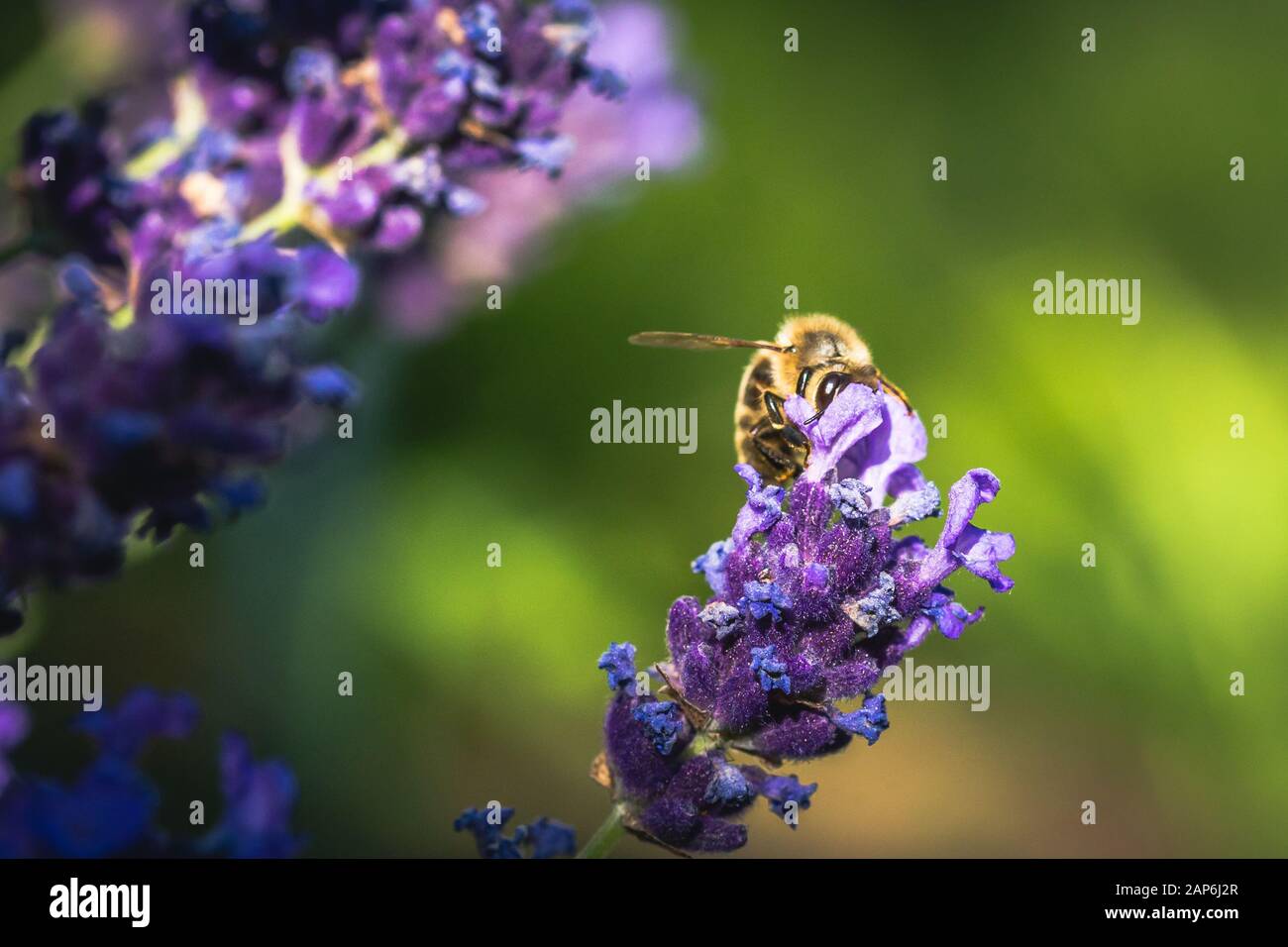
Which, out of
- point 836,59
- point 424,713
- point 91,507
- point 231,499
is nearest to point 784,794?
point 231,499

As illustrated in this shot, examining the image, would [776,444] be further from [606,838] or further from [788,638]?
A: [606,838]

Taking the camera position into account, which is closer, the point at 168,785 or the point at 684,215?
the point at 168,785

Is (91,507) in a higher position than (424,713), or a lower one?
higher

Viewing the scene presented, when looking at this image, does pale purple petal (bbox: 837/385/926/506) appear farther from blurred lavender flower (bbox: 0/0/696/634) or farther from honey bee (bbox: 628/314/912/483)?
blurred lavender flower (bbox: 0/0/696/634)

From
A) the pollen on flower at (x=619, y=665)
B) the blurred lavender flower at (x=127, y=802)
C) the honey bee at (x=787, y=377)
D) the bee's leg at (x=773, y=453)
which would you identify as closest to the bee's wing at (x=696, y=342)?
the honey bee at (x=787, y=377)

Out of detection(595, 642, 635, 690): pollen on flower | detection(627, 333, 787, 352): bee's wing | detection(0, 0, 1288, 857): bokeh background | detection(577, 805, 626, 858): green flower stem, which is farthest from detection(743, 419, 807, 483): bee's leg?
detection(0, 0, 1288, 857): bokeh background

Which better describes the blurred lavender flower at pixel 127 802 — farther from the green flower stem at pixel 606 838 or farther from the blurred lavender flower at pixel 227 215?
the green flower stem at pixel 606 838

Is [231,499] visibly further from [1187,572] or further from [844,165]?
[1187,572]
